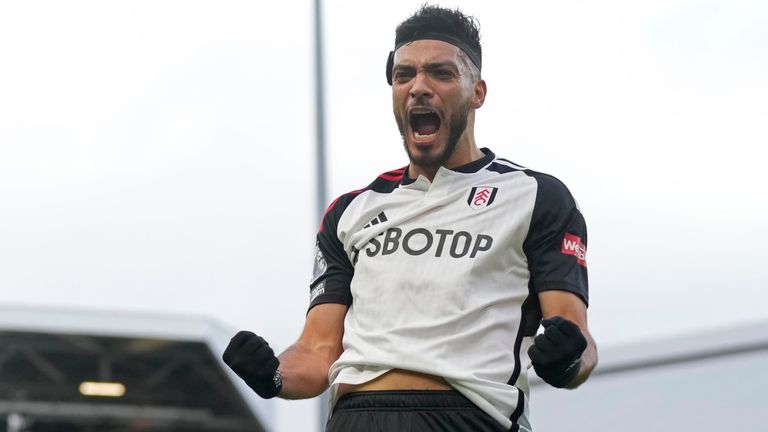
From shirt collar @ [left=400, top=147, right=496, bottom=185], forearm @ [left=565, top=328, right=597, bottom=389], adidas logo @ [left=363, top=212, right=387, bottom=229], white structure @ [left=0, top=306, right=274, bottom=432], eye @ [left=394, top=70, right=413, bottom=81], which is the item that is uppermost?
eye @ [left=394, top=70, right=413, bottom=81]

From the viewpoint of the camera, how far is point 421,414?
364 centimetres

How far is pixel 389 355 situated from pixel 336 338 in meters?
0.41

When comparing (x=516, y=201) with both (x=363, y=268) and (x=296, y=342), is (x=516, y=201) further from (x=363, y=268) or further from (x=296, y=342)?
(x=296, y=342)

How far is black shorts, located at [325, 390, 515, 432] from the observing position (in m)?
3.63

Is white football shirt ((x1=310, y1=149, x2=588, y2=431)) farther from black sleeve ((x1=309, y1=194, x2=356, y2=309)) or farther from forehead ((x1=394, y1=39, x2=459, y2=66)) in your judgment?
forehead ((x1=394, y1=39, x2=459, y2=66))

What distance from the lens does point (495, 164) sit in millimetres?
4082

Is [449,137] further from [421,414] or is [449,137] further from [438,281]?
[421,414]

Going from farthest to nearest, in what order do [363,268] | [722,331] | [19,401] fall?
[19,401]
[722,331]
[363,268]

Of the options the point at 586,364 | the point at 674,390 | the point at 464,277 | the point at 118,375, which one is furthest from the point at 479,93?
the point at 118,375

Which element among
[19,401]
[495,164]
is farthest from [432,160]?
[19,401]

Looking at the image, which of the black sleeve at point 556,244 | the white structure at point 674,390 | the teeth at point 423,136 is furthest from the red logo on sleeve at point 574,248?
the white structure at point 674,390

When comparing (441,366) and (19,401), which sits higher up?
(441,366)

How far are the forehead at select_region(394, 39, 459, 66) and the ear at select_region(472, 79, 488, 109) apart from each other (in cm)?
12

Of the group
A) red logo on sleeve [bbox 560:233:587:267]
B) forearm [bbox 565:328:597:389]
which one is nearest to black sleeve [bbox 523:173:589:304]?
red logo on sleeve [bbox 560:233:587:267]
